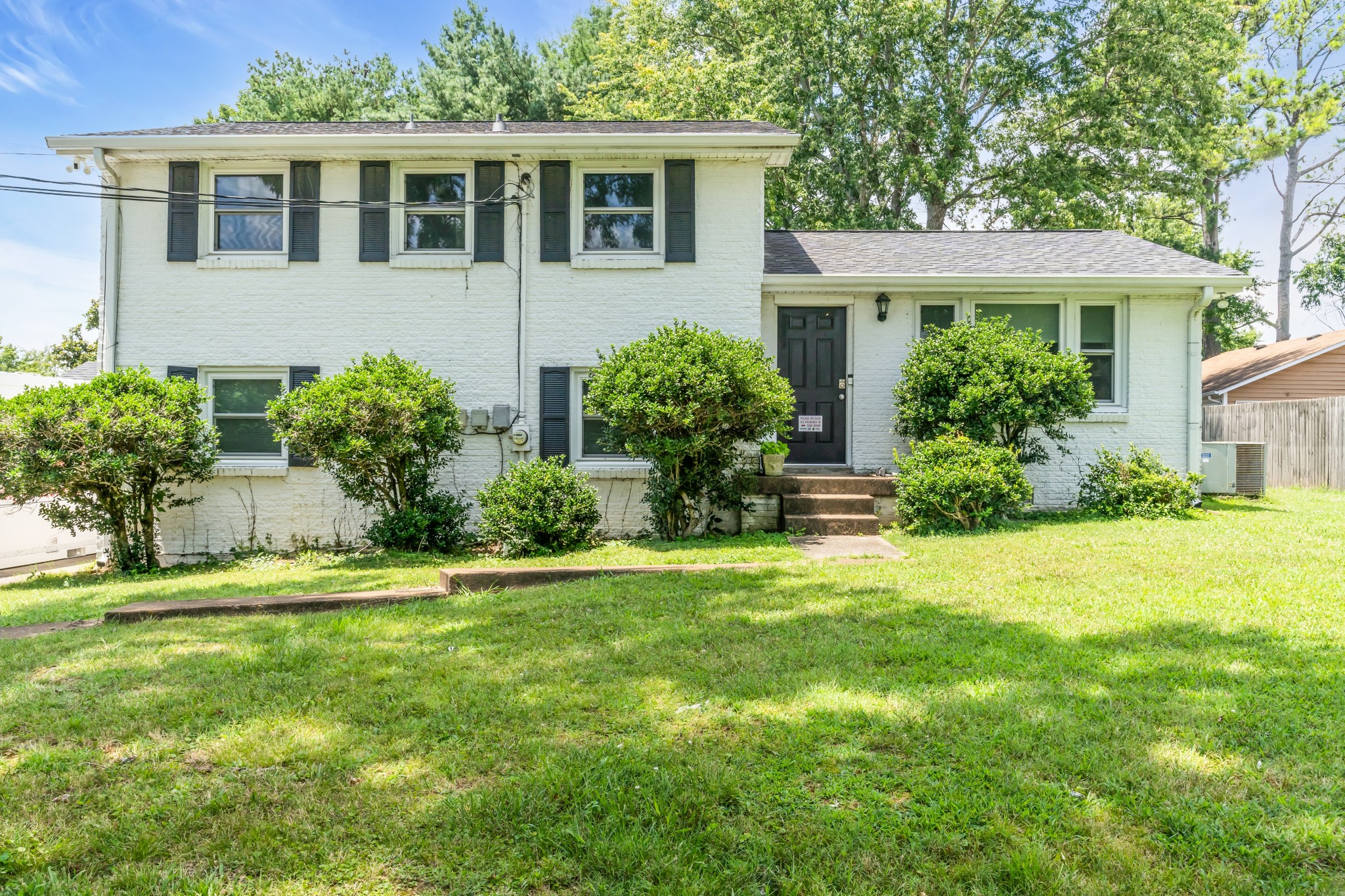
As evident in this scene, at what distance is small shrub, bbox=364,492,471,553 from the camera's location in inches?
324

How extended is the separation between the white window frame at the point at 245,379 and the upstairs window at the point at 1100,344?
10.5 meters

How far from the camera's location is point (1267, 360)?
68.1 feet

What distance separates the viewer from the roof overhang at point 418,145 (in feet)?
28.9

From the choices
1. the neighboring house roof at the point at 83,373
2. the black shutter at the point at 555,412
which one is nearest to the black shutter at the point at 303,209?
the black shutter at the point at 555,412

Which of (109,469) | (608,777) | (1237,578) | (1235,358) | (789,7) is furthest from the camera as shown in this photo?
(1235,358)

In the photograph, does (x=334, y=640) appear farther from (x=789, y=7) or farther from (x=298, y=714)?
(x=789, y=7)

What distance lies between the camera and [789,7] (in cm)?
1802

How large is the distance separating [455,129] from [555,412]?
13.9 feet

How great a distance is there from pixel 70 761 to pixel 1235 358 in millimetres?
29572

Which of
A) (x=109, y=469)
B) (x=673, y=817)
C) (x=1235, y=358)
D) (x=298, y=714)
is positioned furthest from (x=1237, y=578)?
(x=1235, y=358)

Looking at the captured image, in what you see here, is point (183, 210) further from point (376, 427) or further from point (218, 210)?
point (376, 427)

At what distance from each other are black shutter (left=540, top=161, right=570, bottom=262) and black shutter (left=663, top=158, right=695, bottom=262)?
4.11 ft

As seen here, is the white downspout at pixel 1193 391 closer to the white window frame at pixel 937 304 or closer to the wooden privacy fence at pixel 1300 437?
the white window frame at pixel 937 304

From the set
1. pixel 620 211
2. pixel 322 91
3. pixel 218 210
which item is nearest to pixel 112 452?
pixel 218 210
